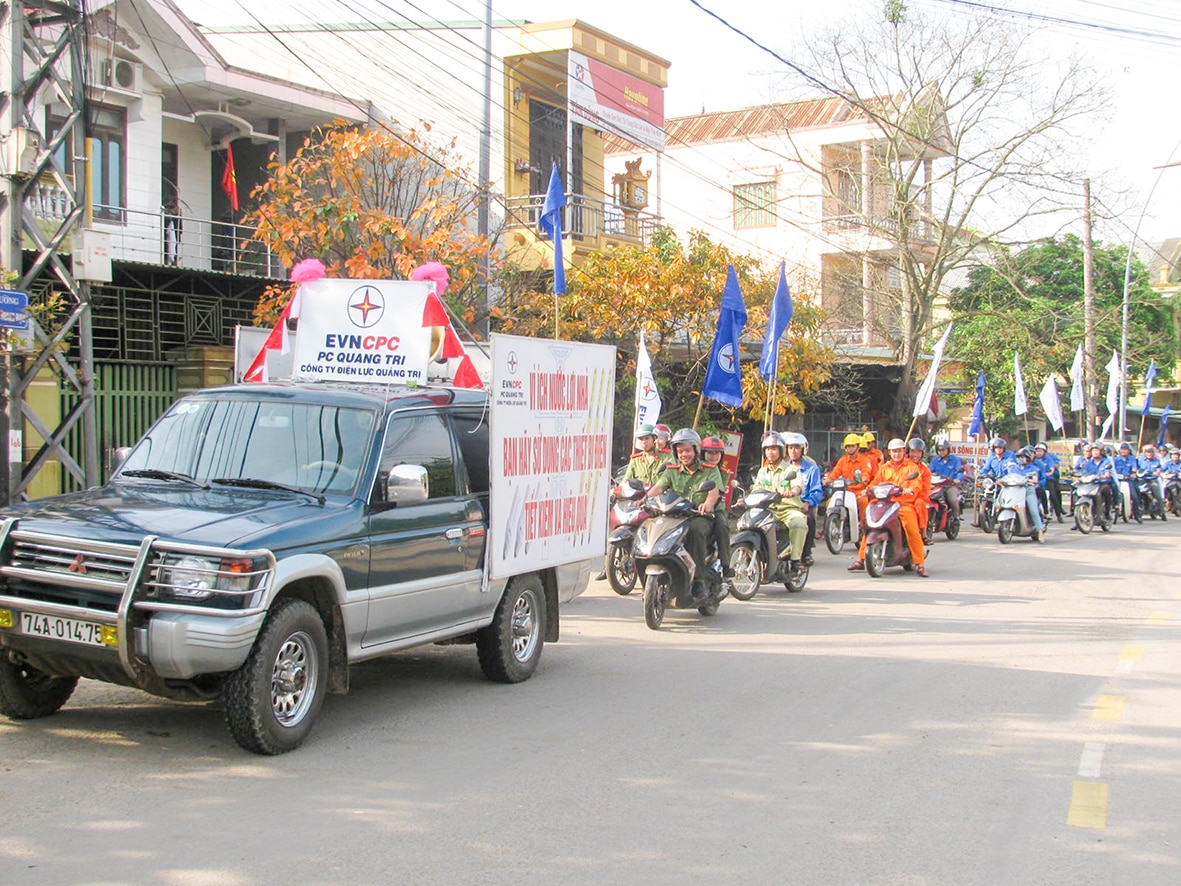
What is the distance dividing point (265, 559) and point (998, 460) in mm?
18382

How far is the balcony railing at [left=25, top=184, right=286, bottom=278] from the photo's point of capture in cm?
1741

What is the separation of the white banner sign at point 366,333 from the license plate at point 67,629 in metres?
3.48

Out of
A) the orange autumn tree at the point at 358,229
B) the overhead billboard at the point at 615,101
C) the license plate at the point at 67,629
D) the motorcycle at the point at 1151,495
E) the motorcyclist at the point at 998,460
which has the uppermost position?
the overhead billboard at the point at 615,101

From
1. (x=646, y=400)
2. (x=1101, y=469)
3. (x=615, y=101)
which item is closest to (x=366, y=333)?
(x=646, y=400)

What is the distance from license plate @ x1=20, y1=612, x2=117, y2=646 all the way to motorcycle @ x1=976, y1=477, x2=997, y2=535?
1906 cm

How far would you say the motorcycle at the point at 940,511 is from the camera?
830 inches

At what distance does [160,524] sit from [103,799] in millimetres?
1374

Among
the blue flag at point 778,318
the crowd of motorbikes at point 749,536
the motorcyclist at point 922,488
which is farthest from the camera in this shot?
the blue flag at point 778,318

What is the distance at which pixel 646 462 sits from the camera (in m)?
13.7

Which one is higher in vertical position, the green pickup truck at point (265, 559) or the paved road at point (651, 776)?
the green pickup truck at point (265, 559)

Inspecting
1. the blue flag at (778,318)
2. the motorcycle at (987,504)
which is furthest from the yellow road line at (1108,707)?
the motorcycle at (987,504)

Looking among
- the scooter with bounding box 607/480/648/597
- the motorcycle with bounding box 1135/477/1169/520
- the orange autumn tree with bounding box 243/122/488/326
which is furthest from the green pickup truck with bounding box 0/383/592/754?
the motorcycle with bounding box 1135/477/1169/520

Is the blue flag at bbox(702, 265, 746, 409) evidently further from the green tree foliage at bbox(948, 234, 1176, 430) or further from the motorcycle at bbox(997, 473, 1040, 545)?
the green tree foliage at bbox(948, 234, 1176, 430)

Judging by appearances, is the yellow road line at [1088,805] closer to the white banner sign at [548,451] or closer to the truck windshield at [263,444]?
the white banner sign at [548,451]
